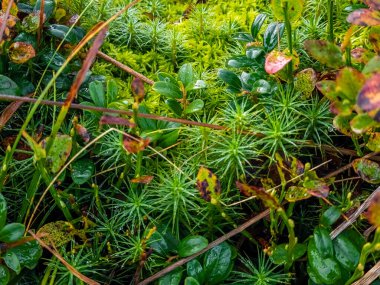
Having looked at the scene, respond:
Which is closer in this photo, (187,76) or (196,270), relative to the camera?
(196,270)

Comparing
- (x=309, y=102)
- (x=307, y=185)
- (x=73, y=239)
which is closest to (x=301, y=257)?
(x=307, y=185)

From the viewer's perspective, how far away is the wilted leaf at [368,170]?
1549mm

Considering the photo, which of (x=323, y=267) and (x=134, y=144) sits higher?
(x=134, y=144)

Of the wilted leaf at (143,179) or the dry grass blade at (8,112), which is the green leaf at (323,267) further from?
the dry grass blade at (8,112)

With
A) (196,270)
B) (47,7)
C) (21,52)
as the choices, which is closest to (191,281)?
(196,270)

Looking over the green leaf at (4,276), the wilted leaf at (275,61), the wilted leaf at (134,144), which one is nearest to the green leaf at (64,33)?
the wilted leaf at (134,144)

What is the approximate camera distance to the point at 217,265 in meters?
1.53

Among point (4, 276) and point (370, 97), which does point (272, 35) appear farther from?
point (4, 276)

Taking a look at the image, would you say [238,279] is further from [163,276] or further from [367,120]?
[367,120]

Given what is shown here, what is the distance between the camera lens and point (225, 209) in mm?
1630

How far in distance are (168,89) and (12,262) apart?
741mm

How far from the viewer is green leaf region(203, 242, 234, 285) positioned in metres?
1.53

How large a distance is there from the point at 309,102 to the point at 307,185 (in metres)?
0.44

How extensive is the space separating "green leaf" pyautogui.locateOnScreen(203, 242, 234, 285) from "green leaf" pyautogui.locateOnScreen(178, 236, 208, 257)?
0.17 feet
